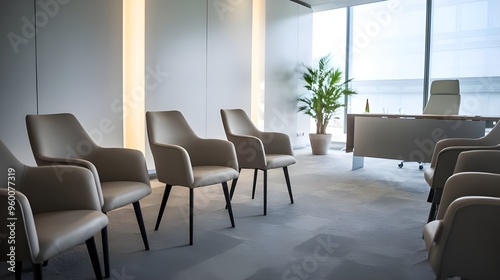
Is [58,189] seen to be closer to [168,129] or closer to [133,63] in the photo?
[168,129]

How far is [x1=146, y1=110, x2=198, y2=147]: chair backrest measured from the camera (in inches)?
114

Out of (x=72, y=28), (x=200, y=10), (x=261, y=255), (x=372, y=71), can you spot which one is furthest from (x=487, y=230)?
(x=372, y=71)

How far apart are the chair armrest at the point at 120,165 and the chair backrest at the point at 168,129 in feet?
1.06

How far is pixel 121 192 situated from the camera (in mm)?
→ 2225

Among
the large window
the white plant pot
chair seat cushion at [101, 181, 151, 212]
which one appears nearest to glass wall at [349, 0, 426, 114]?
the large window

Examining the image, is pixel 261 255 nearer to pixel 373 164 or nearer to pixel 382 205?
pixel 382 205

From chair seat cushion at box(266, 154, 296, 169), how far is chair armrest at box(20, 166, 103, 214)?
5.60 ft

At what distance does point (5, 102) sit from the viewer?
3518mm

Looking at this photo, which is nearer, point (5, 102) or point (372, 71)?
point (5, 102)

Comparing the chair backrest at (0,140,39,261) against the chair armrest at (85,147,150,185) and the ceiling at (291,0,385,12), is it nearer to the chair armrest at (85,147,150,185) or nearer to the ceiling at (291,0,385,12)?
the chair armrest at (85,147,150,185)

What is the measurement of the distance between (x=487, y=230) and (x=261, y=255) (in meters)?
1.39

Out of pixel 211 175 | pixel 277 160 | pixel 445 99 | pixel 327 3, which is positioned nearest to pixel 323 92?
pixel 327 3

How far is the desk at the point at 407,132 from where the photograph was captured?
14.1ft

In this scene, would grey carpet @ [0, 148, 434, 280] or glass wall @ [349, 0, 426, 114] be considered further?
glass wall @ [349, 0, 426, 114]
